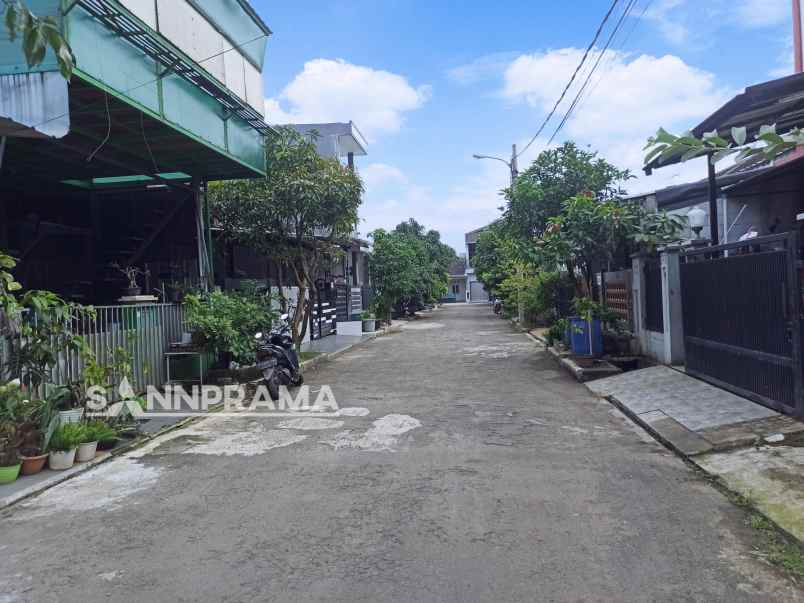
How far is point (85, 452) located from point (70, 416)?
462mm

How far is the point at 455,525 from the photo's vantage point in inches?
163

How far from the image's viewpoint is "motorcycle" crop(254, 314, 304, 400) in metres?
9.64

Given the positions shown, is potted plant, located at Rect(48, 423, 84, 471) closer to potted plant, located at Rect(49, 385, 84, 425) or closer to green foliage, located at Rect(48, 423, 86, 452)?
green foliage, located at Rect(48, 423, 86, 452)

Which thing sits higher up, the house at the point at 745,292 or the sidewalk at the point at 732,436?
the house at the point at 745,292

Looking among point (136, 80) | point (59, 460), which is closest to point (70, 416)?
point (59, 460)

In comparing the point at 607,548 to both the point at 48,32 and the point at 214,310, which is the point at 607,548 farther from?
the point at 214,310

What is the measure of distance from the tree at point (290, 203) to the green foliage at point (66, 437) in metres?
7.40

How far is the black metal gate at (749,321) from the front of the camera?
6.14m

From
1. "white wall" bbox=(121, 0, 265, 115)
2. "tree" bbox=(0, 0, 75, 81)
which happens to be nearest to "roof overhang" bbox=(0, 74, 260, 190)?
"white wall" bbox=(121, 0, 265, 115)

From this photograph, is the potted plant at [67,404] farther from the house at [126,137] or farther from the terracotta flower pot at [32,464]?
the house at [126,137]

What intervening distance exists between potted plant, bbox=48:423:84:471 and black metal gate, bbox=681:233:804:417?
717cm

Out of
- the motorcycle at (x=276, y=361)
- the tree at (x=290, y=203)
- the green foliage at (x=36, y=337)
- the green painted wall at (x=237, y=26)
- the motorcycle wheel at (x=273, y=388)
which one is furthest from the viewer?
the tree at (x=290, y=203)

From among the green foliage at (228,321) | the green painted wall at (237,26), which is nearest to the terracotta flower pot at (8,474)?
the green foliage at (228,321)

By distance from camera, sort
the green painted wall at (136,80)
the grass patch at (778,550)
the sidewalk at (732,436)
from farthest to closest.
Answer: the green painted wall at (136,80)
the sidewalk at (732,436)
the grass patch at (778,550)
